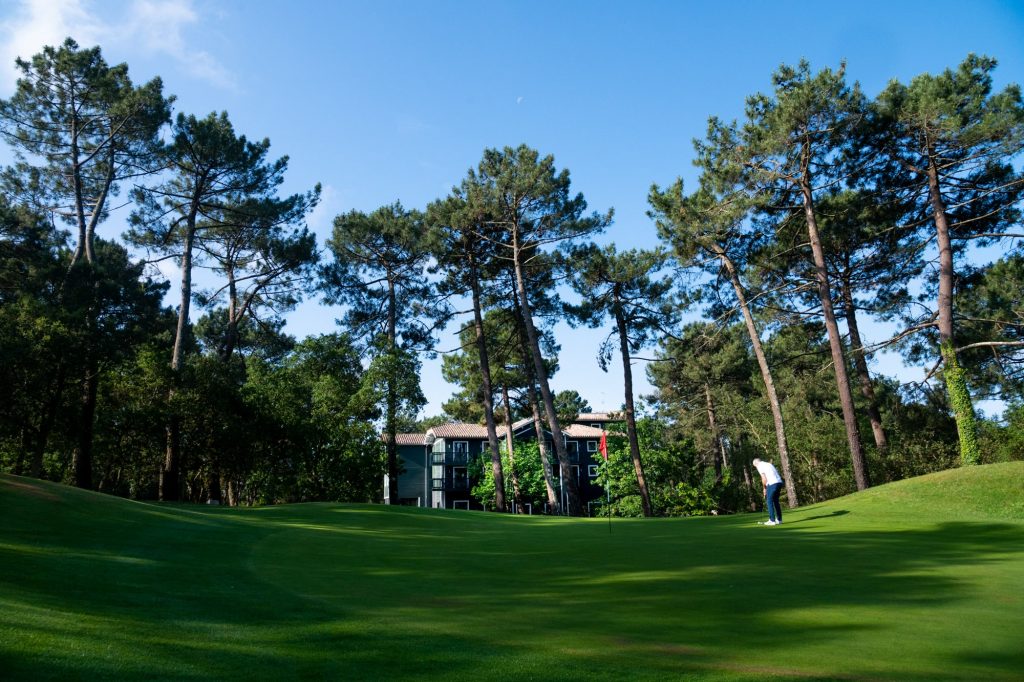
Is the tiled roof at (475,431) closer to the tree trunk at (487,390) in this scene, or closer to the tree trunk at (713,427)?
the tree trunk at (713,427)

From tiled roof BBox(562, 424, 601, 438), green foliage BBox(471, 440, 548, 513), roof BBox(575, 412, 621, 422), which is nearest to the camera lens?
green foliage BBox(471, 440, 548, 513)

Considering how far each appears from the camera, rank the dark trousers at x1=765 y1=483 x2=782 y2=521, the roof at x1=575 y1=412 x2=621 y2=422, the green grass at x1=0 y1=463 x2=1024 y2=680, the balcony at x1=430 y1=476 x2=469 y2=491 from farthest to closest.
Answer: the roof at x1=575 y1=412 x2=621 y2=422, the balcony at x1=430 y1=476 x2=469 y2=491, the dark trousers at x1=765 y1=483 x2=782 y2=521, the green grass at x1=0 y1=463 x2=1024 y2=680

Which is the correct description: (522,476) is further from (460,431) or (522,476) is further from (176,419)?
(176,419)

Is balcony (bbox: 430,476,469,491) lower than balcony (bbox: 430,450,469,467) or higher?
lower

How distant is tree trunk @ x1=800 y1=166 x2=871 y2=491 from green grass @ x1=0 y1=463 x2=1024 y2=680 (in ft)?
39.8

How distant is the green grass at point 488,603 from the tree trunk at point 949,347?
1224 cm

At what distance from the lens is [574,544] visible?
12539mm

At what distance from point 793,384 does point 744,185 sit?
1947 cm

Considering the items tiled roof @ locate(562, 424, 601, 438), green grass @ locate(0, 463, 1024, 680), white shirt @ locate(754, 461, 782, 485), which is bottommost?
green grass @ locate(0, 463, 1024, 680)

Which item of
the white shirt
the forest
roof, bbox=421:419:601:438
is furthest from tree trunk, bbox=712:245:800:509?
roof, bbox=421:419:601:438

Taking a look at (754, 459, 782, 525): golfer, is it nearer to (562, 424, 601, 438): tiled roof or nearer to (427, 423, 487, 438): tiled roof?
(427, 423, 487, 438): tiled roof

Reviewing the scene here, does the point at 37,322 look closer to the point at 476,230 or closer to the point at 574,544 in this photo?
the point at 476,230

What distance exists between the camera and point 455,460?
212 feet

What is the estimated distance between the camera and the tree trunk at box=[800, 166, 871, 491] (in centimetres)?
2477
